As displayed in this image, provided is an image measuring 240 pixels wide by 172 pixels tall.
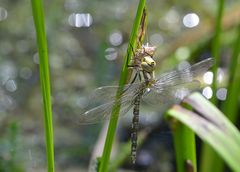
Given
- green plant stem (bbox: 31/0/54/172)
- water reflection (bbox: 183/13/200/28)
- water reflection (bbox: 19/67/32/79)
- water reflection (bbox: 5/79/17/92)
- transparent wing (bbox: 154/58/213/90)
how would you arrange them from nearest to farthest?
green plant stem (bbox: 31/0/54/172)
transparent wing (bbox: 154/58/213/90)
water reflection (bbox: 5/79/17/92)
water reflection (bbox: 19/67/32/79)
water reflection (bbox: 183/13/200/28)

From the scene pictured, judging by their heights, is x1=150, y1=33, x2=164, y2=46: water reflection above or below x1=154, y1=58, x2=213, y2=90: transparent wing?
above

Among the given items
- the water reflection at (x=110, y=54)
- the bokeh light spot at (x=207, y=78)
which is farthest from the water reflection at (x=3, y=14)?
the bokeh light spot at (x=207, y=78)

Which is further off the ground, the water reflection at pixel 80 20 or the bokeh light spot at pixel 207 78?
the water reflection at pixel 80 20

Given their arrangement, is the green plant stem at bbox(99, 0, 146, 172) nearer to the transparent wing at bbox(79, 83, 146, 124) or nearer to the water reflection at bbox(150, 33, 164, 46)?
the transparent wing at bbox(79, 83, 146, 124)

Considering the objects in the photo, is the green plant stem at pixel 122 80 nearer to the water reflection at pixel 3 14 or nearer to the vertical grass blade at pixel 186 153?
the vertical grass blade at pixel 186 153

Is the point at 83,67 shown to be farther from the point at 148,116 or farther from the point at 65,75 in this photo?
the point at 148,116

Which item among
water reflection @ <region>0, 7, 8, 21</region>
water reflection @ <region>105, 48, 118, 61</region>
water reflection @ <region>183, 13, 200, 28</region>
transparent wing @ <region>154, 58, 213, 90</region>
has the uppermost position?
water reflection @ <region>0, 7, 8, 21</region>

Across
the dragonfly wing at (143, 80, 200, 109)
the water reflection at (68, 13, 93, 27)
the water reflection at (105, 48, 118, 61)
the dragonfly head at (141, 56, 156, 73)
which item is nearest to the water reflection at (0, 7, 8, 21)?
the water reflection at (68, 13, 93, 27)

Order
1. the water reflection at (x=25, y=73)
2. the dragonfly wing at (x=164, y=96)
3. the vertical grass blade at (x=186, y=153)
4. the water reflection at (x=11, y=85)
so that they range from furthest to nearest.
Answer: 1. the water reflection at (x=25, y=73)
2. the water reflection at (x=11, y=85)
3. the dragonfly wing at (x=164, y=96)
4. the vertical grass blade at (x=186, y=153)
